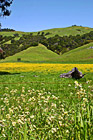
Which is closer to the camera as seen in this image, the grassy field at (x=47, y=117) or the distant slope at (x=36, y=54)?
the grassy field at (x=47, y=117)

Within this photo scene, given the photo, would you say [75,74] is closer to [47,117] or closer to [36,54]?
[47,117]

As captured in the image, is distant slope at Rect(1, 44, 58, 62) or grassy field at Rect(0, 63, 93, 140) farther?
distant slope at Rect(1, 44, 58, 62)

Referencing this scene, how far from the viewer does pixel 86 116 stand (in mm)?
4113

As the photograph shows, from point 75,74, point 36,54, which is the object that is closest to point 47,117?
point 75,74

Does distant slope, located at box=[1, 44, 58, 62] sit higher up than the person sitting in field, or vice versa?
distant slope, located at box=[1, 44, 58, 62]

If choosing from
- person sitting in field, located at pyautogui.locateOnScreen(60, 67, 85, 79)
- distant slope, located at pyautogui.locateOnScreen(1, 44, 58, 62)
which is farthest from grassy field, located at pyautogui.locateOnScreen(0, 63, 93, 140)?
distant slope, located at pyautogui.locateOnScreen(1, 44, 58, 62)

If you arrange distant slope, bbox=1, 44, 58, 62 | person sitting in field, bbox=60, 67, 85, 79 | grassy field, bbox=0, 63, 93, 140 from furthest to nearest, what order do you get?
distant slope, bbox=1, 44, 58, 62 < person sitting in field, bbox=60, 67, 85, 79 < grassy field, bbox=0, 63, 93, 140

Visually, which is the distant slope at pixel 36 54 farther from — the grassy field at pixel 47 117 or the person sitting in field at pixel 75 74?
the grassy field at pixel 47 117

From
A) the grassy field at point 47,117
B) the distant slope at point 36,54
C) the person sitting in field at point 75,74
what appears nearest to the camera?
the grassy field at point 47,117

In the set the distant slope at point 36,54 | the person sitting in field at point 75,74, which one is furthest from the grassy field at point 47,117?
the distant slope at point 36,54

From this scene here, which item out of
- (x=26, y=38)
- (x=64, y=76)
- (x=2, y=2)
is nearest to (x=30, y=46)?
(x=26, y=38)

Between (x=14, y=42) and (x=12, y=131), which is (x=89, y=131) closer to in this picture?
(x=12, y=131)

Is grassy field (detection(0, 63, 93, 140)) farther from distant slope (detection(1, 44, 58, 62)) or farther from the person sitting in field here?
distant slope (detection(1, 44, 58, 62))

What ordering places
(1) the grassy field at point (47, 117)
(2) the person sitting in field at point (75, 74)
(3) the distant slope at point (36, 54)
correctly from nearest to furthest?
(1) the grassy field at point (47, 117)
(2) the person sitting in field at point (75, 74)
(3) the distant slope at point (36, 54)
